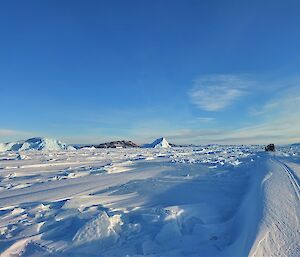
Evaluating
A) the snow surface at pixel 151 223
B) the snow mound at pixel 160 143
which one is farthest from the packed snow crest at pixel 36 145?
the snow surface at pixel 151 223

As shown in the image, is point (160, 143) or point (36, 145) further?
point (160, 143)

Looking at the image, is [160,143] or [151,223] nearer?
[151,223]

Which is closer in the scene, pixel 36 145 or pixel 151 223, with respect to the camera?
pixel 151 223

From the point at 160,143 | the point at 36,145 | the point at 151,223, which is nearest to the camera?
the point at 151,223

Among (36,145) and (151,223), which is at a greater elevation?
(36,145)

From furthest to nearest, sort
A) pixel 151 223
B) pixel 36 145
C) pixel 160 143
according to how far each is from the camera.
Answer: pixel 160 143 < pixel 36 145 < pixel 151 223

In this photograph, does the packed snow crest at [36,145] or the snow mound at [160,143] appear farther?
the snow mound at [160,143]

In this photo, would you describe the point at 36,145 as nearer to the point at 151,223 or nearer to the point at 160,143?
the point at 160,143

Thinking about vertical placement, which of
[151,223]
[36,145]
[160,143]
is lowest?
[151,223]

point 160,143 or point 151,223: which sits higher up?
point 160,143

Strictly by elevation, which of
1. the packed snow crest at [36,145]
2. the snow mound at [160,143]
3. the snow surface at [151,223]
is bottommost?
the snow surface at [151,223]

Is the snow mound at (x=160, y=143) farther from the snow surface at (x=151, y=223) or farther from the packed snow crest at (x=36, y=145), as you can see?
the snow surface at (x=151, y=223)

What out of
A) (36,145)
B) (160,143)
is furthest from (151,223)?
(160,143)

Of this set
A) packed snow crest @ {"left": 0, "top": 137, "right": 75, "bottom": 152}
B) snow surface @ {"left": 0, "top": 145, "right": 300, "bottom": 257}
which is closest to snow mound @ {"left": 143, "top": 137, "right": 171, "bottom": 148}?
packed snow crest @ {"left": 0, "top": 137, "right": 75, "bottom": 152}
